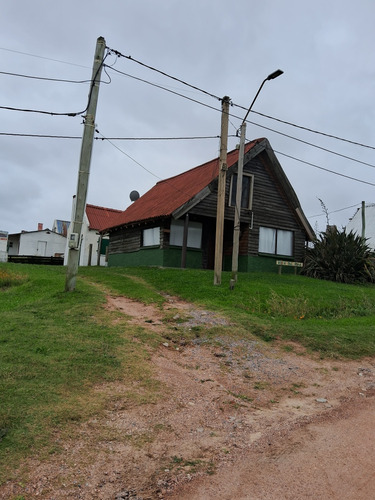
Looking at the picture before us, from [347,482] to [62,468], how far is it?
8.03ft

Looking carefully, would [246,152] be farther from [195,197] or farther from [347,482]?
[347,482]

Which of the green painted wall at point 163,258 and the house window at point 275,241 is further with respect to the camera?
the house window at point 275,241

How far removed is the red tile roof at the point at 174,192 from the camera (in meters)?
19.8

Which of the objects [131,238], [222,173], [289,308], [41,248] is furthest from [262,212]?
[41,248]

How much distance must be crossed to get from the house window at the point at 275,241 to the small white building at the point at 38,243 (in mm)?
26770

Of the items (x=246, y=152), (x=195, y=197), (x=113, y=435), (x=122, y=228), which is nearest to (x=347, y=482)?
(x=113, y=435)

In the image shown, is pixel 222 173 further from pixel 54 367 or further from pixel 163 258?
pixel 54 367

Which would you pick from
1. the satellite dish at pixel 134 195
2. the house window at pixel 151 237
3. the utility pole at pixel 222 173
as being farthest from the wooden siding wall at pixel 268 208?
the satellite dish at pixel 134 195

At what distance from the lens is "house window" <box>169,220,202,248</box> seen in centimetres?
1992

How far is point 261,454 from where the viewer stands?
4.12m

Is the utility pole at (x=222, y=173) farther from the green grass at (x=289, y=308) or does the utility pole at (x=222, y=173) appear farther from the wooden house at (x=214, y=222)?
the wooden house at (x=214, y=222)

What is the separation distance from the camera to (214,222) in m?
21.6

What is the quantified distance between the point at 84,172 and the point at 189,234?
10.0 m

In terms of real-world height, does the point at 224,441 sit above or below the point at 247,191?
below
